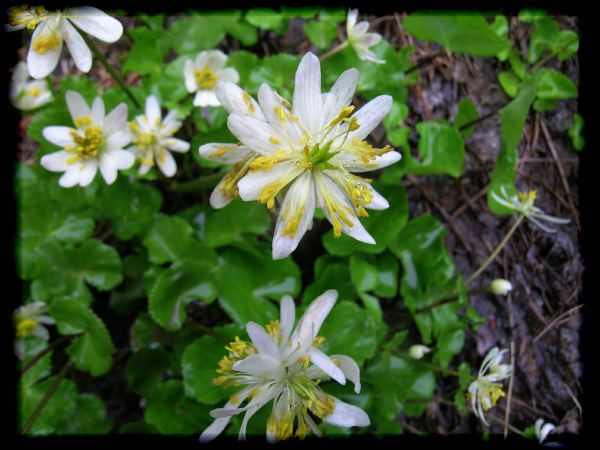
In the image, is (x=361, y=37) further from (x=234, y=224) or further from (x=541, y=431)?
(x=541, y=431)

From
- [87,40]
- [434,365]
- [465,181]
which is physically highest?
[87,40]

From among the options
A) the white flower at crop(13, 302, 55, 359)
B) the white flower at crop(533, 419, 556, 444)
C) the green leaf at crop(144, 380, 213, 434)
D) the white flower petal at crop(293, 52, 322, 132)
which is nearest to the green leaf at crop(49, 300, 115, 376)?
the white flower at crop(13, 302, 55, 359)

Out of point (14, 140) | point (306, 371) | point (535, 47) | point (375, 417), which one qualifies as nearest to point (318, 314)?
point (306, 371)

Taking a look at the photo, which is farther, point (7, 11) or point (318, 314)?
point (7, 11)

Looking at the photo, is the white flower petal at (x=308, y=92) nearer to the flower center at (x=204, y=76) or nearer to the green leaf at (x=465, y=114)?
the flower center at (x=204, y=76)

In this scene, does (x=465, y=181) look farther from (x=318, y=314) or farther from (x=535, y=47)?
(x=318, y=314)

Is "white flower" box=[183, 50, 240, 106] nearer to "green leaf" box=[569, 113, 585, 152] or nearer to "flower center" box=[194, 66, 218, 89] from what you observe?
"flower center" box=[194, 66, 218, 89]

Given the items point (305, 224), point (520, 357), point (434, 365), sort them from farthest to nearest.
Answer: point (520, 357) → point (434, 365) → point (305, 224)

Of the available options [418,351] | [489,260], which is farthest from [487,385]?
[489,260]
